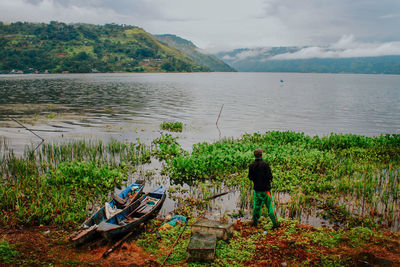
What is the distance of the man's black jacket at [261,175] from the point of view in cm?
1058

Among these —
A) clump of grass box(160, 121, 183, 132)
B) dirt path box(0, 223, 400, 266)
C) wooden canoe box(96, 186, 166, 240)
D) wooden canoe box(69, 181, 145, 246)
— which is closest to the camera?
dirt path box(0, 223, 400, 266)

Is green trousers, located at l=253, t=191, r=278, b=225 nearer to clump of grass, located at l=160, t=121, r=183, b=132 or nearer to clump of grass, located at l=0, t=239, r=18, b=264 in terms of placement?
clump of grass, located at l=0, t=239, r=18, b=264

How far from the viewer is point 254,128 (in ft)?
116

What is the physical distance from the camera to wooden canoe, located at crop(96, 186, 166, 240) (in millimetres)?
10094

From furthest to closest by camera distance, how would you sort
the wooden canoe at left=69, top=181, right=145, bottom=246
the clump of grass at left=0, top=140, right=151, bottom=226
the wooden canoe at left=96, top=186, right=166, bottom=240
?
the clump of grass at left=0, top=140, right=151, bottom=226 → the wooden canoe at left=96, top=186, right=166, bottom=240 → the wooden canoe at left=69, top=181, right=145, bottom=246

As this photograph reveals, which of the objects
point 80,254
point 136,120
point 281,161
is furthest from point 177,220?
point 136,120

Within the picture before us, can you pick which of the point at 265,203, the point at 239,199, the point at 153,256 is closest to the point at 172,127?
the point at 239,199

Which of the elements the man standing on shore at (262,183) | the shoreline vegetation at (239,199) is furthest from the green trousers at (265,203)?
the shoreline vegetation at (239,199)

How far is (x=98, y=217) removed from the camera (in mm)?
11219

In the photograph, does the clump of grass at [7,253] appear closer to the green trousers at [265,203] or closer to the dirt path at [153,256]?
the dirt path at [153,256]

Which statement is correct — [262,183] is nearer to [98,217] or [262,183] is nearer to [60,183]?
[98,217]

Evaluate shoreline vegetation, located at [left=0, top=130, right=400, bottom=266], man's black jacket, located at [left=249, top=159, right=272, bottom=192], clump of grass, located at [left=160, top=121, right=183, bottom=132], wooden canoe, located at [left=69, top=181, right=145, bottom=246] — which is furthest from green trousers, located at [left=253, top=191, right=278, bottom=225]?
clump of grass, located at [left=160, top=121, right=183, bottom=132]

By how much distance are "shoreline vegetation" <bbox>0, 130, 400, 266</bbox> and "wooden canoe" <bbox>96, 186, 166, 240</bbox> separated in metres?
0.47

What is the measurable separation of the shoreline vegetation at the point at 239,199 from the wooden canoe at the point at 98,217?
44 centimetres
